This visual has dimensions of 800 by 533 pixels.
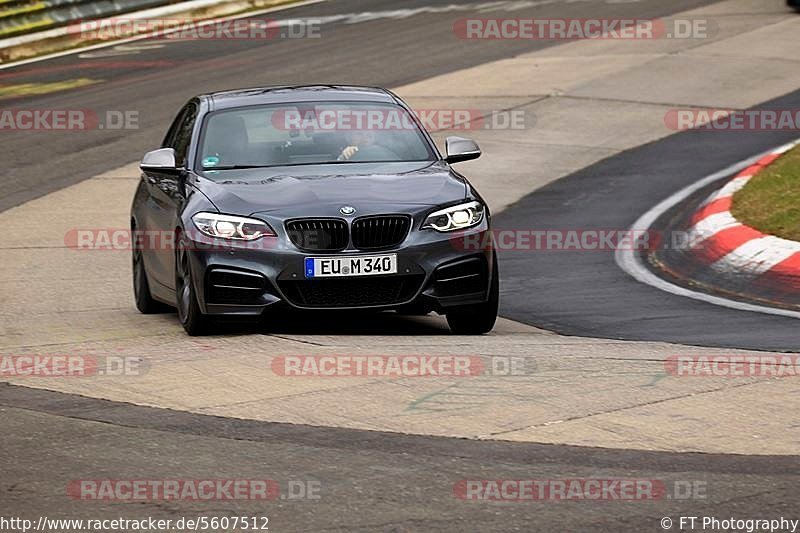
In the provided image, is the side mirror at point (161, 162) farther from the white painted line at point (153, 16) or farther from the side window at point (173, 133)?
the white painted line at point (153, 16)

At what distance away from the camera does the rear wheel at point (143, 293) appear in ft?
39.3

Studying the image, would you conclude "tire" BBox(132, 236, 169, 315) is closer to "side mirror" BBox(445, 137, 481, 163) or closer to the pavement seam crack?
"side mirror" BBox(445, 137, 481, 163)

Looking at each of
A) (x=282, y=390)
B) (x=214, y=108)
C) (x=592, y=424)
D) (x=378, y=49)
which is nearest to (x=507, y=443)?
(x=592, y=424)

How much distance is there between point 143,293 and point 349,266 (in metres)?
2.74

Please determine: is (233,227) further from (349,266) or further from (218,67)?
(218,67)

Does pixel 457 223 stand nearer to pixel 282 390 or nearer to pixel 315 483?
pixel 282 390

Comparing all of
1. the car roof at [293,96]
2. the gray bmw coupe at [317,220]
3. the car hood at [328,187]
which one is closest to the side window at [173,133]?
the car roof at [293,96]

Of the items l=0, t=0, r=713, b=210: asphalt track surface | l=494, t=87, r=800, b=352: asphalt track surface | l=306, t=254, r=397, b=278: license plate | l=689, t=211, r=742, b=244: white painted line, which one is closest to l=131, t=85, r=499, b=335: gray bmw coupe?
l=306, t=254, r=397, b=278: license plate

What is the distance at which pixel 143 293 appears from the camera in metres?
12.0

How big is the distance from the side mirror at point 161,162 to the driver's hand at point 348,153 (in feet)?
3.41

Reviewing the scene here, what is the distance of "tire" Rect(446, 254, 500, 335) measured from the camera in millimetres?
10250

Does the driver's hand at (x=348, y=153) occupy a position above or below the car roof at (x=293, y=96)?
below

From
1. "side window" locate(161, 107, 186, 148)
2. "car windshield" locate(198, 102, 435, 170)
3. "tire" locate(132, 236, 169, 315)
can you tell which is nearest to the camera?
"car windshield" locate(198, 102, 435, 170)

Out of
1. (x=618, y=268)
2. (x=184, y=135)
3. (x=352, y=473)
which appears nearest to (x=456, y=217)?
(x=184, y=135)
